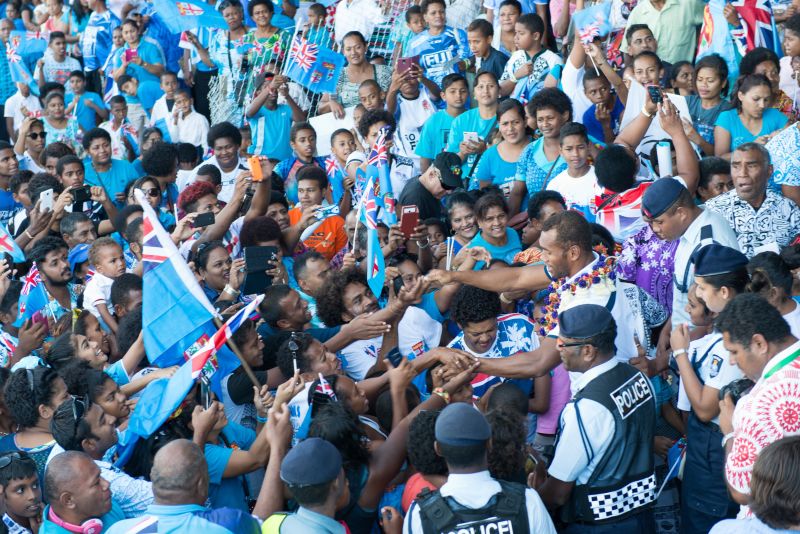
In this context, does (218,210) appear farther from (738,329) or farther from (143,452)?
(738,329)

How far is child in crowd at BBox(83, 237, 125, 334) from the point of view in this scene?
748 cm

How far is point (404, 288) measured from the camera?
622 cm

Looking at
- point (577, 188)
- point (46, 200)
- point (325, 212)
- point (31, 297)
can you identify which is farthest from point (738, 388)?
point (46, 200)

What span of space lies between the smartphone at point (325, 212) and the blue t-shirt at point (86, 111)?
5853mm

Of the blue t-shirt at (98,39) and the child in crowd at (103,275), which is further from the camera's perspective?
the blue t-shirt at (98,39)

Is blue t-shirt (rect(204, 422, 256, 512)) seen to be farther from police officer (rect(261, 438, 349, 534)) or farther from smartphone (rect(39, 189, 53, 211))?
smartphone (rect(39, 189, 53, 211))

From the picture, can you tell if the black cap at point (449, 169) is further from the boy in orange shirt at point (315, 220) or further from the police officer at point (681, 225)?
the police officer at point (681, 225)

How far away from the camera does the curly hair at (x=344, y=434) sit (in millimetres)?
4559

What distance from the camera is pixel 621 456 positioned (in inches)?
180

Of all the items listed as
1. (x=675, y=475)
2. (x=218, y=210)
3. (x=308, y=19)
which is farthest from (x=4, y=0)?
(x=675, y=475)

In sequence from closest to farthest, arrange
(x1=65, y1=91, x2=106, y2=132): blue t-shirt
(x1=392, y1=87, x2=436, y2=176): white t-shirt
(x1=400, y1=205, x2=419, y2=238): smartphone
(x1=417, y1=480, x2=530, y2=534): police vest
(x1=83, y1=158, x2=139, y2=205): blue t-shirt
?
(x1=417, y1=480, x2=530, y2=534): police vest
(x1=400, y1=205, x2=419, y2=238): smartphone
(x1=392, y1=87, x2=436, y2=176): white t-shirt
(x1=83, y1=158, x2=139, y2=205): blue t-shirt
(x1=65, y1=91, x2=106, y2=132): blue t-shirt

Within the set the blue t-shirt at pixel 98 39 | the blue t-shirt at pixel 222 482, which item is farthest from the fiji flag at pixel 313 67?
the blue t-shirt at pixel 222 482

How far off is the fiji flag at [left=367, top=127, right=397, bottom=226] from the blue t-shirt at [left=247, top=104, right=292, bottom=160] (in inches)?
127

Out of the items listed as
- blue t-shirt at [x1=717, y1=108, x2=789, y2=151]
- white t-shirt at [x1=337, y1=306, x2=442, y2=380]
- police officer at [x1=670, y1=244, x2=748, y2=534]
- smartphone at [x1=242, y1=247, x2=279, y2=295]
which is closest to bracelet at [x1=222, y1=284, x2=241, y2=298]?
smartphone at [x1=242, y1=247, x2=279, y2=295]
